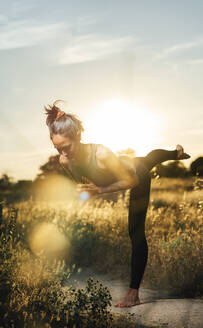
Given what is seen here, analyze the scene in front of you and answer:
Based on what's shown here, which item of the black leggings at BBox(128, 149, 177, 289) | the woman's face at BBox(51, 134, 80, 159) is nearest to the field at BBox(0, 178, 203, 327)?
the black leggings at BBox(128, 149, 177, 289)

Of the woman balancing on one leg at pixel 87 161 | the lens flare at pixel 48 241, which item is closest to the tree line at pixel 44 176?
the lens flare at pixel 48 241

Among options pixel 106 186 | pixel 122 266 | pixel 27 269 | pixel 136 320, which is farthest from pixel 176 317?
pixel 122 266

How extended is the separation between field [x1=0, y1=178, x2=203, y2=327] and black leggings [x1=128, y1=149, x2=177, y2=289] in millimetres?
570

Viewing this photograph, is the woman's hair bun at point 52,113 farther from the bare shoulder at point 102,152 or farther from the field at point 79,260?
the field at point 79,260

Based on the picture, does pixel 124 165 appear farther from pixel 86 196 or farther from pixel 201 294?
pixel 201 294

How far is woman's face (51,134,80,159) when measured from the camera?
400cm

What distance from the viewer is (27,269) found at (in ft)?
18.9

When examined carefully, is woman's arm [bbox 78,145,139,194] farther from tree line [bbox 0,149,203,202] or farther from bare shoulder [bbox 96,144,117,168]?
tree line [bbox 0,149,203,202]

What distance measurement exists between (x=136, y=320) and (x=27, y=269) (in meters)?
1.78

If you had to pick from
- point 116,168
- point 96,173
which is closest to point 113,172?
point 116,168

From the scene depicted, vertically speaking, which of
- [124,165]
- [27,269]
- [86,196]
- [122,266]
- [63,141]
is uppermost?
[63,141]

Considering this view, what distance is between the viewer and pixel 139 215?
5.15 m

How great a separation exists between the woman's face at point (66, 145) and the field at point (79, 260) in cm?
129

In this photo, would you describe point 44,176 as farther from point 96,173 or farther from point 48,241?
point 96,173
